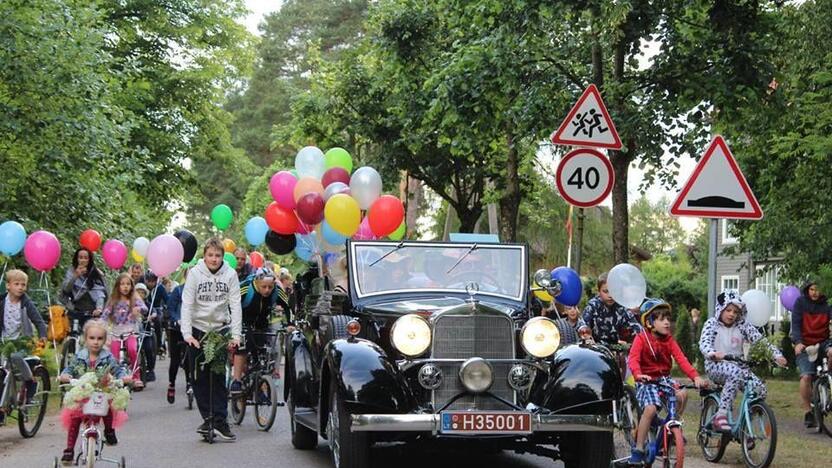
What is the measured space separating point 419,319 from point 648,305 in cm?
216

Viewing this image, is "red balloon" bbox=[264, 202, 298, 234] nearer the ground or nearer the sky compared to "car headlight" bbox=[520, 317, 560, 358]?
nearer the sky

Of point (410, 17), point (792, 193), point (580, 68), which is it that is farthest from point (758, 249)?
point (410, 17)

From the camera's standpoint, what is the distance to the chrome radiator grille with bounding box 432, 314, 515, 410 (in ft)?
29.6

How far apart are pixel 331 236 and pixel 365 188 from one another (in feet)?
2.71

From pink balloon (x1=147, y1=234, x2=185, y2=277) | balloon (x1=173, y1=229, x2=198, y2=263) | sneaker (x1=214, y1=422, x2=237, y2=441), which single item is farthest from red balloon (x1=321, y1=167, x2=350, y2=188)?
sneaker (x1=214, y1=422, x2=237, y2=441)

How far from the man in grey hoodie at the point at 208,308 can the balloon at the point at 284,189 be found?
5.48m

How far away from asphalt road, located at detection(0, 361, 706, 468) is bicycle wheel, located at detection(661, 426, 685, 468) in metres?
1.39

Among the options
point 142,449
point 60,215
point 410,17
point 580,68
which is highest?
point 410,17

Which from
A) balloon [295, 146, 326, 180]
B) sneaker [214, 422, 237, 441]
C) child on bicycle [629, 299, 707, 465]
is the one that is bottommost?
sneaker [214, 422, 237, 441]

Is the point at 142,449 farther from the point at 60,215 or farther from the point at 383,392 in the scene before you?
the point at 60,215

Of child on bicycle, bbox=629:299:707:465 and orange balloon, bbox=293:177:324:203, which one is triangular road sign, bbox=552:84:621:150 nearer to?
child on bicycle, bbox=629:299:707:465

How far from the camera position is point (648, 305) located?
10219 millimetres

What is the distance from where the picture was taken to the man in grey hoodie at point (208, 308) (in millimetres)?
12102

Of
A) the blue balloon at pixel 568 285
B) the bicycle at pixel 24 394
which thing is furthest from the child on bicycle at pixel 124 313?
the blue balloon at pixel 568 285
